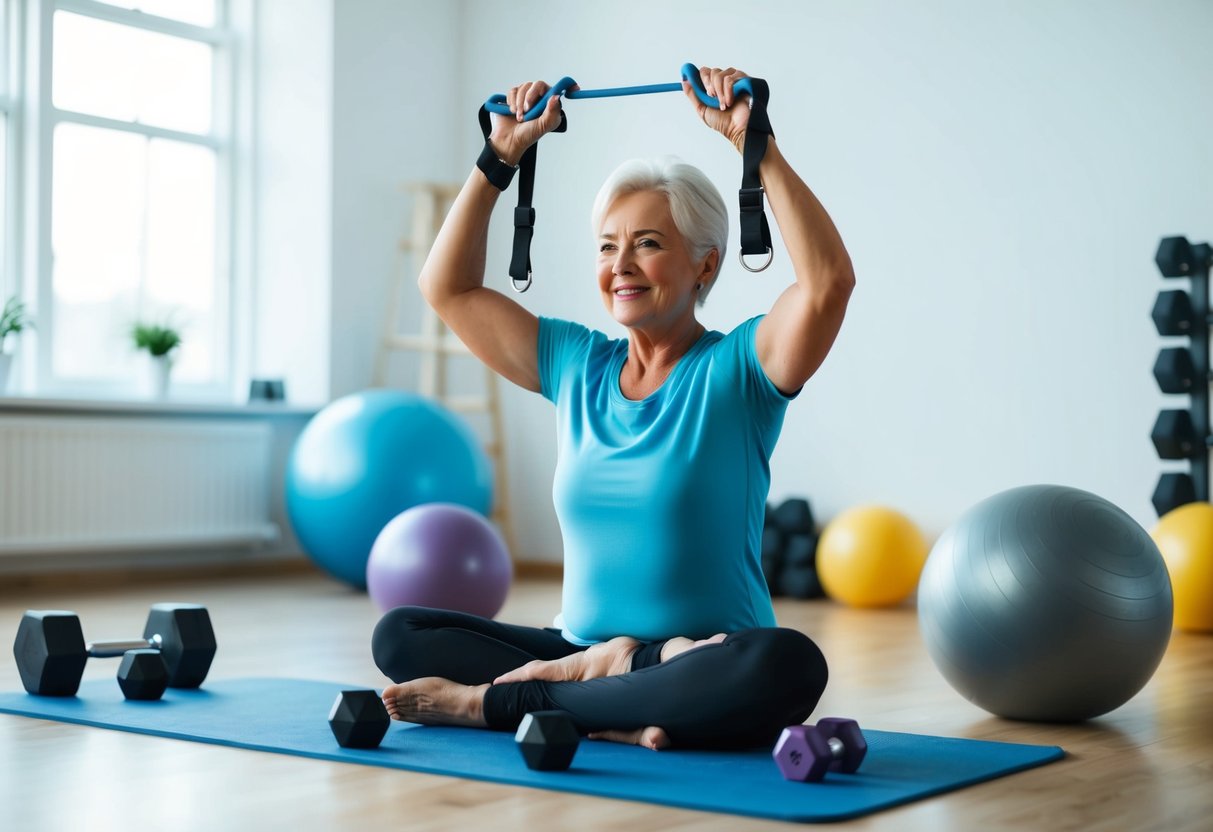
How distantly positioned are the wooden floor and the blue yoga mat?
3cm

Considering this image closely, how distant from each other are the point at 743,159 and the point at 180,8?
4475 mm

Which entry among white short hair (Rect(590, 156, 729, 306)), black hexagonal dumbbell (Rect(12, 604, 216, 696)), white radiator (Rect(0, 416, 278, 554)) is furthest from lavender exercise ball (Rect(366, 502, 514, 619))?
white short hair (Rect(590, 156, 729, 306))

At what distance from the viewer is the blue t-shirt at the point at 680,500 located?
226 centimetres

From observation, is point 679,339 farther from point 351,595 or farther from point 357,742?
point 351,595

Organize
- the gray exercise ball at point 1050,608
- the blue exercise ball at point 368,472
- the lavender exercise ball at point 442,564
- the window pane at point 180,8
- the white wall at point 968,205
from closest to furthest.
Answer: the gray exercise ball at point 1050,608 → the lavender exercise ball at point 442,564 → the white wall at point 968,205 → the blue exercise ball at point 368,472 → the window pane at point 180,8

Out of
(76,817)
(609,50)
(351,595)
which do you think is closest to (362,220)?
(609,50)

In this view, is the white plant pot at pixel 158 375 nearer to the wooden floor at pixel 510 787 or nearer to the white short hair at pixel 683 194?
the wooden floor at pixel 510 787

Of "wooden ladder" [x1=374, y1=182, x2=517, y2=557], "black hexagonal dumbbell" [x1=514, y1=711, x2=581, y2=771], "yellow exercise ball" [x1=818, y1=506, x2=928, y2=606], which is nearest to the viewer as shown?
"black hexagonal dumbbell" [x1=514, y1=711, x2=581, y2=771]

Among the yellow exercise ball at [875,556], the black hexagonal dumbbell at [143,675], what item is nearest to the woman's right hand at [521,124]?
the black hexagonal dumbbell at [143,675]

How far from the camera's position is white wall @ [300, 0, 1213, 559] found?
482cm

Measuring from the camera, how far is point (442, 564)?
408 cm

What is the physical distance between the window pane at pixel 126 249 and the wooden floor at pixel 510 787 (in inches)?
102

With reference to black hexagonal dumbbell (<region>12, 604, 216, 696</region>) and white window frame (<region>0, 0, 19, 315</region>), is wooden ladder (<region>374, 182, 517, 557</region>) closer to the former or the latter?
white window frame (<region>0, 0, 19, 315</region>)

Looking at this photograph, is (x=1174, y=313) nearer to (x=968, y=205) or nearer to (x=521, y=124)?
(x=968, y=205)
